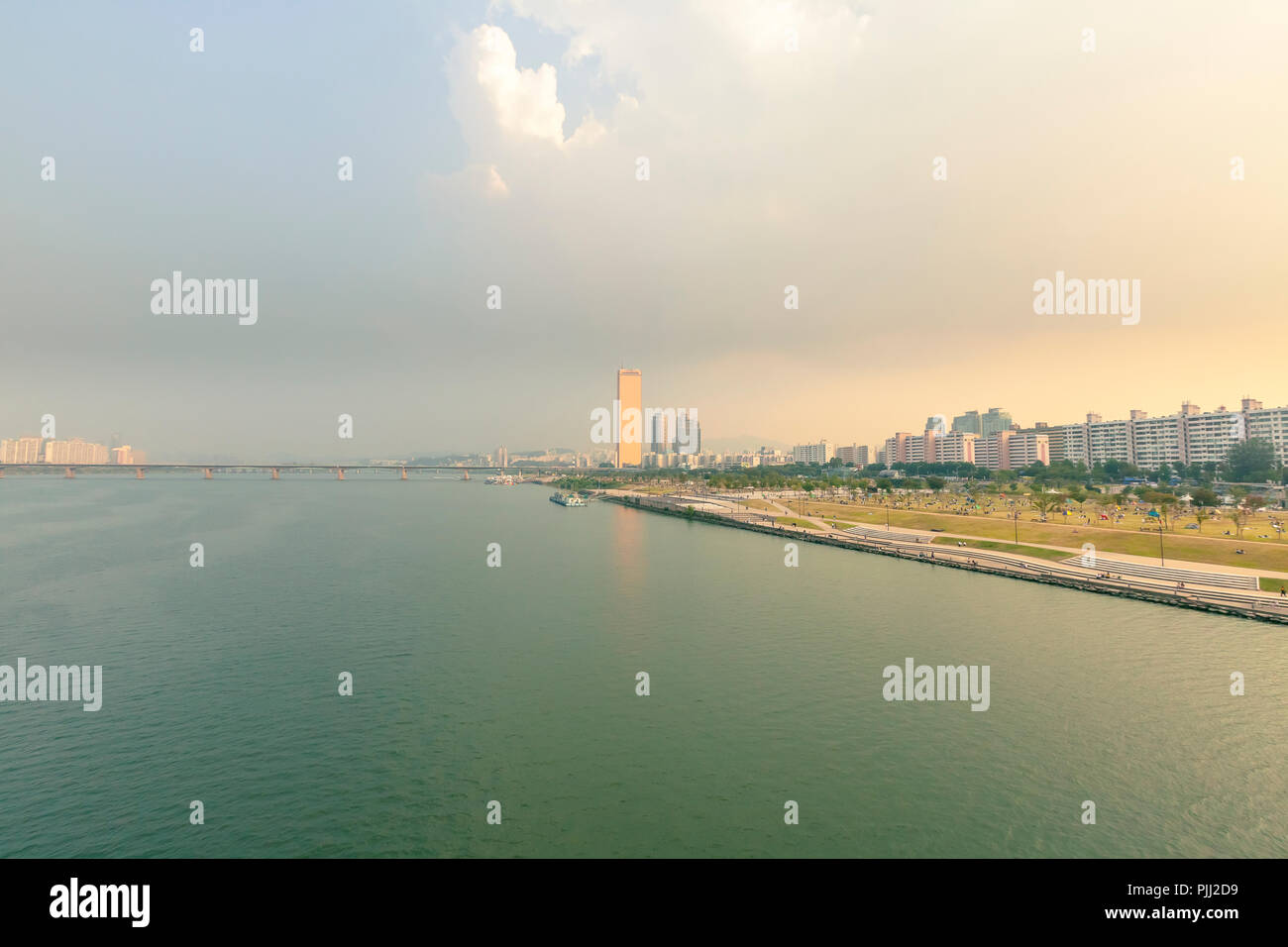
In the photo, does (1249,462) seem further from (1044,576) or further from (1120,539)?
(1044,576)

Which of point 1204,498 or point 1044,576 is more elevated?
point 1204,498

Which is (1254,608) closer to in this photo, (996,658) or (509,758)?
(996,658)

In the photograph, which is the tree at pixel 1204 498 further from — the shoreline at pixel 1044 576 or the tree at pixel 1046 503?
the shoreline at pixel 1044 576

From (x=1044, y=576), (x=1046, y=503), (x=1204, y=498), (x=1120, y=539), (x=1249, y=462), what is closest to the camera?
(x=1044, y=576)

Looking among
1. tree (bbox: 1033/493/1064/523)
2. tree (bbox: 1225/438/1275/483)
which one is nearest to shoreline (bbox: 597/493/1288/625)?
tree (bbox: 1033/493/1064/523)

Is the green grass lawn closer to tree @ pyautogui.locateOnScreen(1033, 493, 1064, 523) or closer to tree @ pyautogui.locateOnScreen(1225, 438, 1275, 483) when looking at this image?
tree @ pyautogui.locateOnScreen(1033, 493, 1064, 523)

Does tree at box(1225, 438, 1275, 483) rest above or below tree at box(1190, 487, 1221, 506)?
above

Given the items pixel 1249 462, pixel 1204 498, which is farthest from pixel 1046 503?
pixel 1249 462
